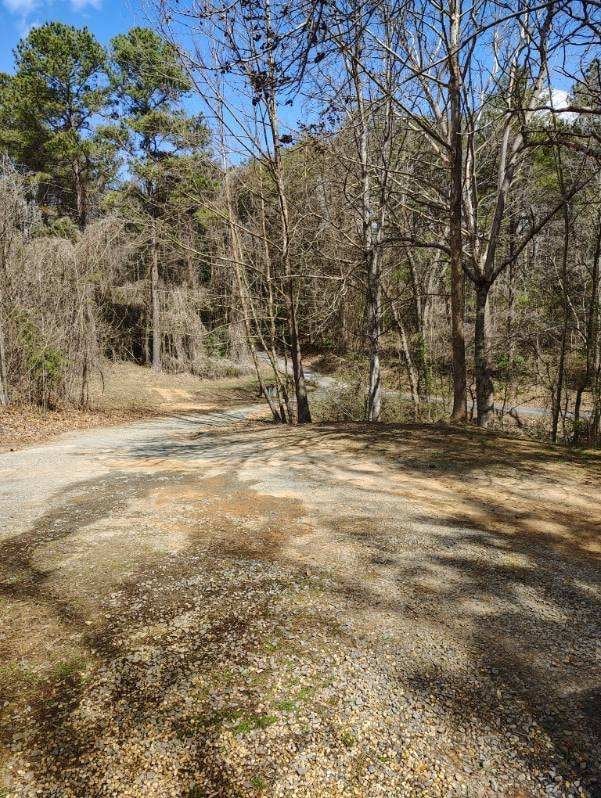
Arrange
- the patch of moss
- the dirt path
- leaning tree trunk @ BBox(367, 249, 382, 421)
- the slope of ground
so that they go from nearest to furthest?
1. the dirt path
2. the patch of moss
3. the slope of ground
4. leaning tree trunk @ BBox(367, 249, 382, 421)

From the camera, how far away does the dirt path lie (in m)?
1.62

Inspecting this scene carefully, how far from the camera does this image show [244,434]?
8.80 metres

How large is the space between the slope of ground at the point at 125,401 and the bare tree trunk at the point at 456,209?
7357 mm

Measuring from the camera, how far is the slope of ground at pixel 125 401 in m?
9.48

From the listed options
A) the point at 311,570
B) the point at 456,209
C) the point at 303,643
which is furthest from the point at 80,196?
the point at 303,643

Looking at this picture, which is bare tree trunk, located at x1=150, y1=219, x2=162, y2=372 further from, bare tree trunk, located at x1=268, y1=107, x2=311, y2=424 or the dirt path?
the dirt path

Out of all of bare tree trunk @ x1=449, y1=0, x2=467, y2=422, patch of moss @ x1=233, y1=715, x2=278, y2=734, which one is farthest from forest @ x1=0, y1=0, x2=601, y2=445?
patch of moss @ x1=233, y1=715, x2=278, y2=734

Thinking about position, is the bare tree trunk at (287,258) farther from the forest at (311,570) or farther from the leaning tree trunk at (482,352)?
the leaning tree trunk at (482,352)

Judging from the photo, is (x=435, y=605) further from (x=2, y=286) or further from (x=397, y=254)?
(x=397, y=254)

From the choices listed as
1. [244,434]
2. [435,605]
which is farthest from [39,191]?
[435,605]

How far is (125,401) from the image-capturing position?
1548cm

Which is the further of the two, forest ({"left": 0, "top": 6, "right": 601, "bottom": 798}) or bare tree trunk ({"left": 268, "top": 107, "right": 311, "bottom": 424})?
bare tree trunk ({"left": 268, "top": 107, "right": 311, "bottom": 424})

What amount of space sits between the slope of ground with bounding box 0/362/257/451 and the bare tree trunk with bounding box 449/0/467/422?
290 inches

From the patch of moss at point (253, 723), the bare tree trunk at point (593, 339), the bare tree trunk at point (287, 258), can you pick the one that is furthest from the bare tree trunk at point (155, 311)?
the patch of moss at point (253, 723)
